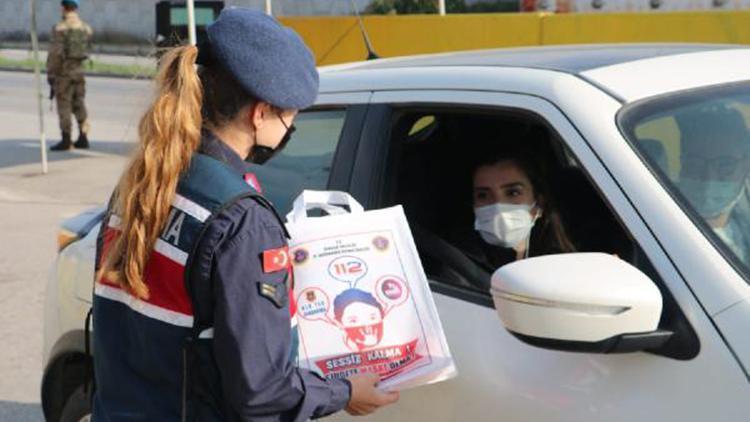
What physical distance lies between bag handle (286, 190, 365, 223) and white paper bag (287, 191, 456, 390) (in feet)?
0.12

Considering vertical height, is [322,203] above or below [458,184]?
above

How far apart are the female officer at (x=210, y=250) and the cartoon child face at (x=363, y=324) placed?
18 cm

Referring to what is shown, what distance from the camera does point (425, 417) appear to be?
8.79 ft

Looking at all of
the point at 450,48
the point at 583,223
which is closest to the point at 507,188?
the point at 583,223

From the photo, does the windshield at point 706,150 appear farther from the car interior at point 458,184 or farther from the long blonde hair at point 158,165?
the long blonde hair at point 158,165

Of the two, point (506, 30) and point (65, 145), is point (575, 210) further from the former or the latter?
point (65, 145)

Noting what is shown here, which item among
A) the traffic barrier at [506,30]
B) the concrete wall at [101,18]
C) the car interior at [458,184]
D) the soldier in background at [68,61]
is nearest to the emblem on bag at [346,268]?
the car interior at [458,184]

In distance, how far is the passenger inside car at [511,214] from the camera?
319 centimetres

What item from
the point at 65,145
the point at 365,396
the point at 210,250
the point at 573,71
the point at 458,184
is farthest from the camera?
the point at 65,145

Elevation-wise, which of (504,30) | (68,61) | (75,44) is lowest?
(68,61)

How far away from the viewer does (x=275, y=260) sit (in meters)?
2.04

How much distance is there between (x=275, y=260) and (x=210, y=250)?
0.39ft

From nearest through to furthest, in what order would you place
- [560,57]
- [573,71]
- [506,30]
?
[573,71] → [560,57] → [506,30]

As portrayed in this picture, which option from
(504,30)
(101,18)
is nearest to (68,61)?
(504,30)
